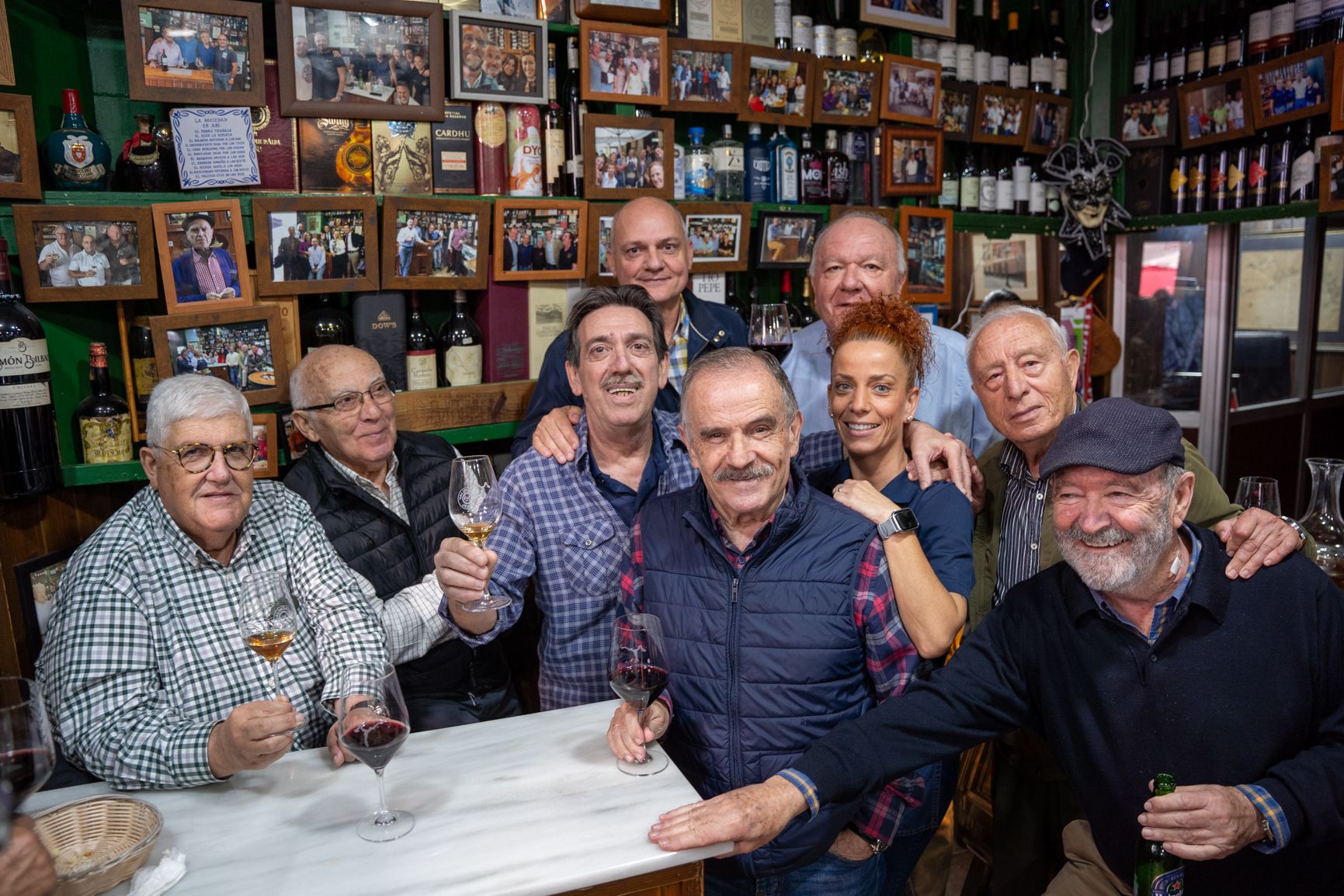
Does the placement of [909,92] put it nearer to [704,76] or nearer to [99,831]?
[704,76]

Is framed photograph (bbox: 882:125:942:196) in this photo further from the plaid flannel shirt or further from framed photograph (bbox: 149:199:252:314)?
the plaid flannel shirt

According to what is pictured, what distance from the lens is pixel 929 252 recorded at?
4461mm

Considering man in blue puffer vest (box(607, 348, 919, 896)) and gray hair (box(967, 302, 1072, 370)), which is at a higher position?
gray hair (box(967, 302, 1072, 370))

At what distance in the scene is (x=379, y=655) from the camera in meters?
2.21

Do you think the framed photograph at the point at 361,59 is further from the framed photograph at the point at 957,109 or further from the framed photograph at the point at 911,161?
the framed photograph at the point at 957,109

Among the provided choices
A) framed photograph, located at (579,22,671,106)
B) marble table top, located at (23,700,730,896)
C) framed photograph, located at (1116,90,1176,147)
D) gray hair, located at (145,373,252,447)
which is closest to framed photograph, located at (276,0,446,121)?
framed photograph, located at (579,22,671,106)

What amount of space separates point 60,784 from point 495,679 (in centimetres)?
113

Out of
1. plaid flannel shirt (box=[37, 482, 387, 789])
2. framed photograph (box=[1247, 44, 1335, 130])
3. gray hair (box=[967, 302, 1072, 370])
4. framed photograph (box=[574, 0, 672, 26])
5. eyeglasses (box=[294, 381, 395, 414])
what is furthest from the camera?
framed photograph (box=[1247, 44, 1335, 130])

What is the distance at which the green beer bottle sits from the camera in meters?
1.63

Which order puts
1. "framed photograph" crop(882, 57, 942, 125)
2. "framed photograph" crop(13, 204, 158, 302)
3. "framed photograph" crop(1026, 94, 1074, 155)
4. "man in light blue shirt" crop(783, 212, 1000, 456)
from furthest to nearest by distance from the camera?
"framed photograph" crop(1026, 94, 1074, 155) < "framed photograph" crop(882, 57, 942, 125) < "man in light blue shirt" crop(783, 212, 1000, 456) < "framed photograph" crop(13, 204, 158, 302)

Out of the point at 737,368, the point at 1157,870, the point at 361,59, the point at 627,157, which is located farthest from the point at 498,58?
the point at 1157,870

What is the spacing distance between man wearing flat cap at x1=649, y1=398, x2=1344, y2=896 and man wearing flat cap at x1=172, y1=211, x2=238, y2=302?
90.0 inches

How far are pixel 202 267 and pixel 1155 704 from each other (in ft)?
9.23

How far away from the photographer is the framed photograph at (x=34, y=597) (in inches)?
102
